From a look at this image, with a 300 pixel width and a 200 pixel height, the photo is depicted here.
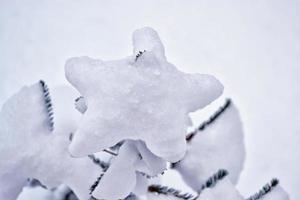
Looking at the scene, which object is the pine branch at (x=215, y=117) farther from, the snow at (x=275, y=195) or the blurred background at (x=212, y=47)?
the blurred background at (x=212, y=47)

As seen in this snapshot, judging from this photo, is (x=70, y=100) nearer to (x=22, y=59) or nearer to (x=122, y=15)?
(x=22, y=59)

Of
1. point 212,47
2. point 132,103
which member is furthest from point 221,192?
point 212,47

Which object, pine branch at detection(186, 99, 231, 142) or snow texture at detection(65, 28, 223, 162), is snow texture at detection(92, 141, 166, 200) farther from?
pine branch at detection(186, 99, 231, 142)

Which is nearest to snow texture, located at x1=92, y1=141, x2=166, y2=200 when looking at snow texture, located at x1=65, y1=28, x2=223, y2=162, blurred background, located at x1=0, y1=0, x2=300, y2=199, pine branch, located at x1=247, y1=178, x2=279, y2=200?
snow texture, located at x1=65, y1=28, x2=223, y2=162

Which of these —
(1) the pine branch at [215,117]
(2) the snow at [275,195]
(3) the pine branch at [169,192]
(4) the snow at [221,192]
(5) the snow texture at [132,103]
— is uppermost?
(5) the snow texture at [132,103]

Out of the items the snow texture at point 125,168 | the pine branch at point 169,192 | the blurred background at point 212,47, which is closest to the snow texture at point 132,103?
the snow texture at point 125,168

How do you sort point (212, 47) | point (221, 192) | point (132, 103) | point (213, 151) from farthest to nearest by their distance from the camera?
point (212, 47) < point (213, 151) < point (221, 192) < point (132, 103)

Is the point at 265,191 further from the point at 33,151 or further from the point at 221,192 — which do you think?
the point at 33,151
